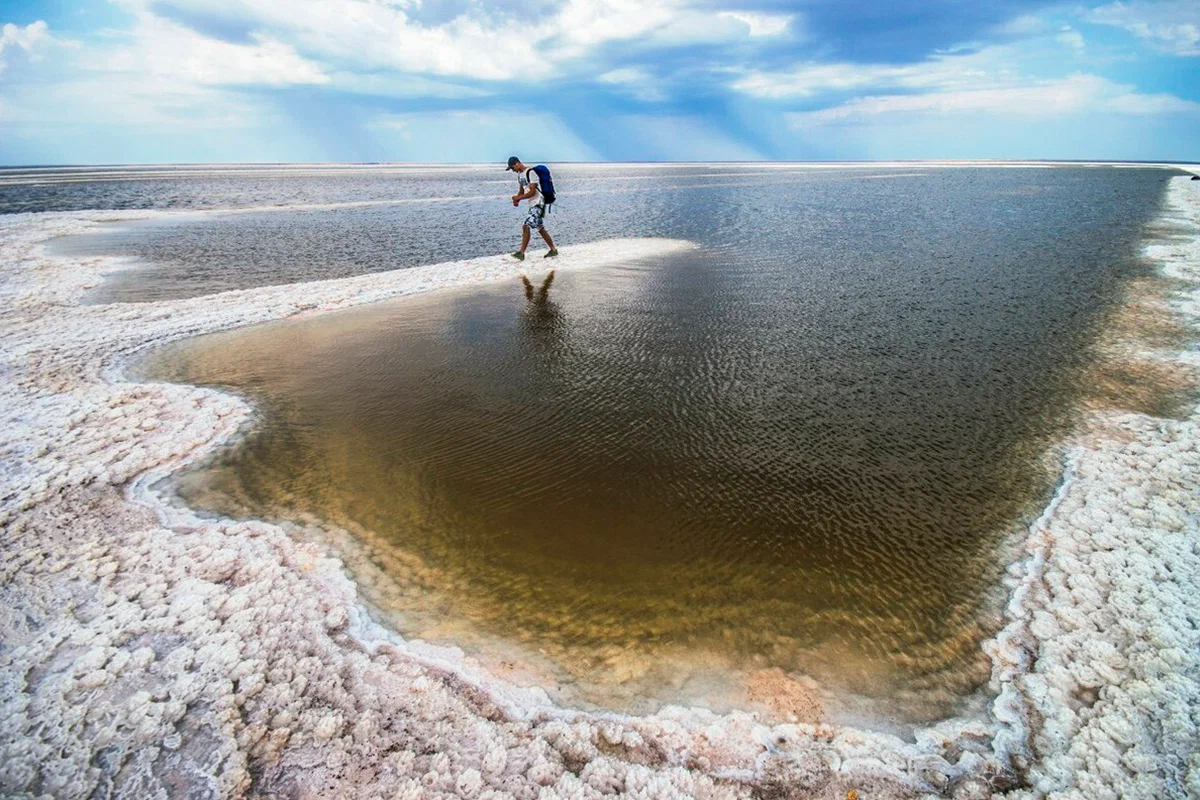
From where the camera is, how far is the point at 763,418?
764 centimetres

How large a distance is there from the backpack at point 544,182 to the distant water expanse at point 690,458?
120 inches

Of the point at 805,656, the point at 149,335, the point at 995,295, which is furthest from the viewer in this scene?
the point at 995,295

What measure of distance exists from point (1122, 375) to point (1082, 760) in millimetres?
7971

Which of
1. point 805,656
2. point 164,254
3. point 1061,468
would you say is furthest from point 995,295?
point 164,254

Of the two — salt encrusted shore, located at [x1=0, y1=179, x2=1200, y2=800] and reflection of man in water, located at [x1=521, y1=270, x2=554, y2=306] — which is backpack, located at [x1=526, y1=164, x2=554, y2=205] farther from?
salt encrusted shore, located at [x1=0, y1=179, x2=1200, y2=800]

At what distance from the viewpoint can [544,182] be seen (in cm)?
1714

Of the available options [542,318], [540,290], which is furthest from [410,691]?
[540,290]

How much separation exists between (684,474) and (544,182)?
1333cm

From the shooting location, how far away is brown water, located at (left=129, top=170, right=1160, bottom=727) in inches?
166

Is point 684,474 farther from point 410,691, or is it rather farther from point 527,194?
point 527,194

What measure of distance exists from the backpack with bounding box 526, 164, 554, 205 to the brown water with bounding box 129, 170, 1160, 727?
551cm

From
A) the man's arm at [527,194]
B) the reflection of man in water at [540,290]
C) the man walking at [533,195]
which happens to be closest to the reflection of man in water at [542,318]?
the reflection of man in water at [540,290]

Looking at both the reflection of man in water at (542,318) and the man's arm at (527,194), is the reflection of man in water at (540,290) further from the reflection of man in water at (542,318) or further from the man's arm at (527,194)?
the man's arm at (527,194)

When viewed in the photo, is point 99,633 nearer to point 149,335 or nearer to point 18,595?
point 18,595
